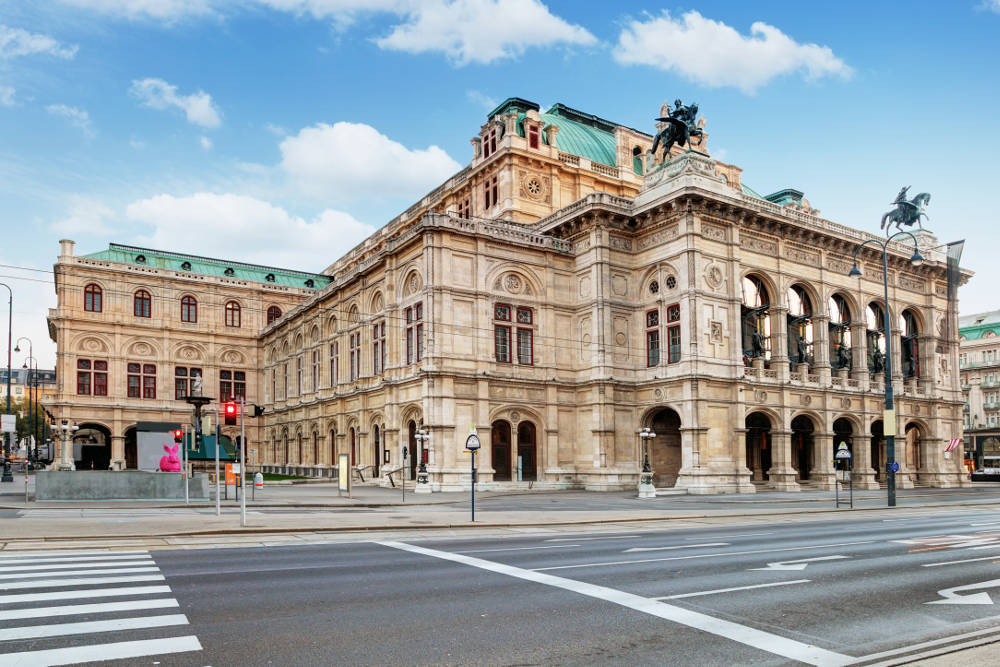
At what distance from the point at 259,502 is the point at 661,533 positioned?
18.0 meters

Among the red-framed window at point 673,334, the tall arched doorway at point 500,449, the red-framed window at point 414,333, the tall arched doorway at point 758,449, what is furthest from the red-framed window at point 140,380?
the tall arched doorway at point 758,449

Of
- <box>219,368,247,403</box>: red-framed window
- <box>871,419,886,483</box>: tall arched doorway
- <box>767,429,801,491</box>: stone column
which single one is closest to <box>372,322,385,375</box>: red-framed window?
<box>767,429,801,491</box>: stone column

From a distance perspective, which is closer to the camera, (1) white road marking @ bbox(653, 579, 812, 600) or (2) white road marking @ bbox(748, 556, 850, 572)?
(1) white road marking @ bbox(653, 579, 812, 600)

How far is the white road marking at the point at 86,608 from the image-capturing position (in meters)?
9.73

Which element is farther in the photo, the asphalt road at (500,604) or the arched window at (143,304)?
the arched window at (143,304)

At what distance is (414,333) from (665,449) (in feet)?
55.4

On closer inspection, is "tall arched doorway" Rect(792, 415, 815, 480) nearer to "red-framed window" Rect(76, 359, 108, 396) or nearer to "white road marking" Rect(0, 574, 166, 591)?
"white road marking" Rect(0, 574, 166, 591)

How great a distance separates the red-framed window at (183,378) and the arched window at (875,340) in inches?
2354

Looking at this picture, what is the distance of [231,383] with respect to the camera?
8050 centimetres

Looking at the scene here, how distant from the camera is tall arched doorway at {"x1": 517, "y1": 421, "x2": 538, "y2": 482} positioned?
4781 centimetres

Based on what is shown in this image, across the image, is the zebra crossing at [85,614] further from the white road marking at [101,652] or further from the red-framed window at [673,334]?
the red-framed window at [673,334]

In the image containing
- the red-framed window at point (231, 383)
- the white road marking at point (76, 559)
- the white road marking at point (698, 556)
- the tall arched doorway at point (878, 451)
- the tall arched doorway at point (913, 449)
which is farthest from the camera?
the red-framed window at point (231, 383)

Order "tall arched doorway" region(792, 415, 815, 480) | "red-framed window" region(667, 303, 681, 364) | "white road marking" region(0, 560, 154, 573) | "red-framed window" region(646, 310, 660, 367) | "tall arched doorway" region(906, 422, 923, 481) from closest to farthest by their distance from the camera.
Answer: "white road marking" region(0, 560, 154, 573)
"red-framed window" region(667, 303, 681, 364)
"red-framed window" region(646, 310, 660, 367)
"tall arched doorway" region(792, 415, 815, 480)
"tall arched doorway" region(906, 422, 923, 481)

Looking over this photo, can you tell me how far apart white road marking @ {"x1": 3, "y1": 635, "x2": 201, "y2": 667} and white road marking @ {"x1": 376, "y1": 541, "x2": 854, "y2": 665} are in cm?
547
